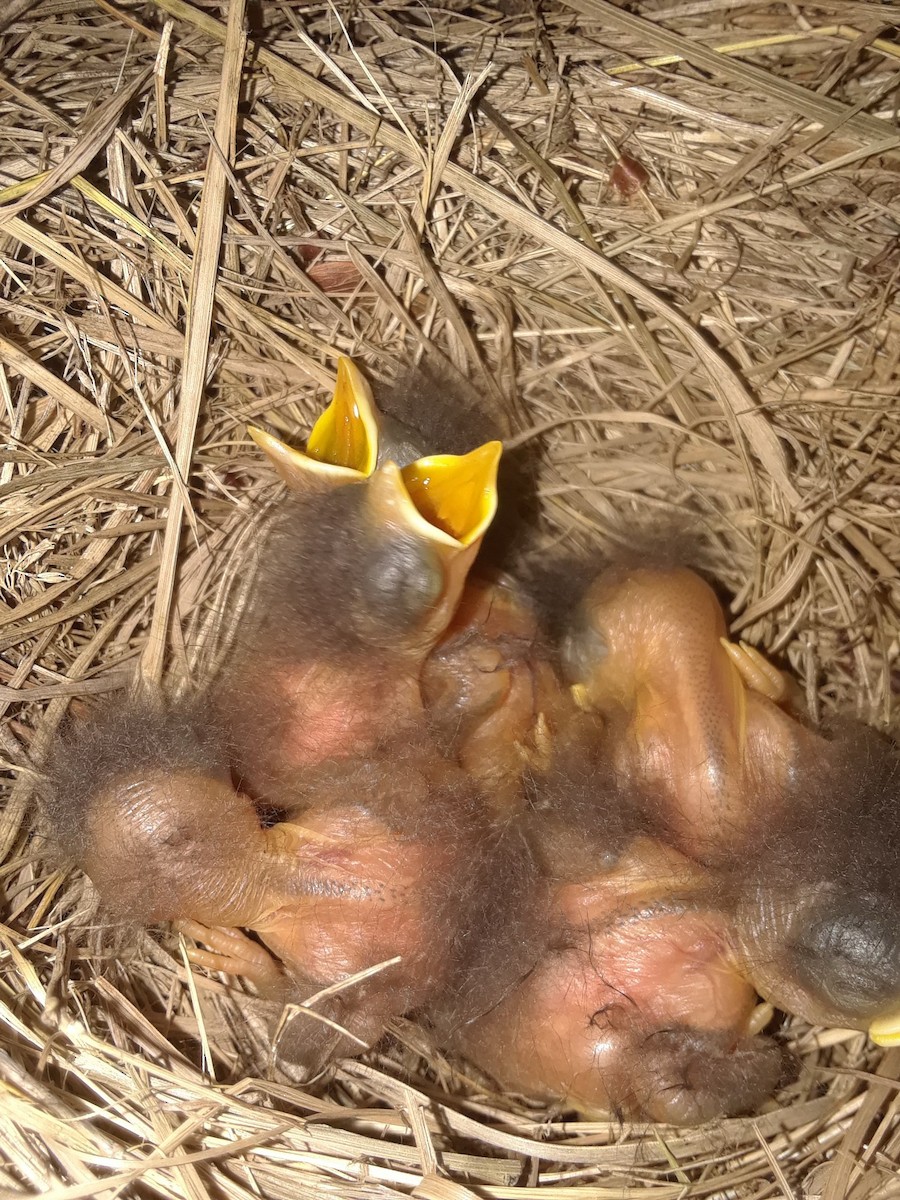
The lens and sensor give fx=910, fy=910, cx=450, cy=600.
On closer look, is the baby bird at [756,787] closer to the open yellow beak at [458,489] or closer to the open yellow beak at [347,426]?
the open yellow beak at [458,489]

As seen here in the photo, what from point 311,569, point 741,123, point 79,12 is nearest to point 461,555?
point 311,569

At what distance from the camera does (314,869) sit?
1.29 m

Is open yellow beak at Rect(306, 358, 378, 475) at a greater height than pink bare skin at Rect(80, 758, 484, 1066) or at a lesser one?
greater

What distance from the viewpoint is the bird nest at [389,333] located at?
1299 mm

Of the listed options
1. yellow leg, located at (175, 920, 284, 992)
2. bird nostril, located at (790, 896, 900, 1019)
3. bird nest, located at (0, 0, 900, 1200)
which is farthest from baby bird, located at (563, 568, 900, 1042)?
yellow leg, located at (175, 920, 284, 992)

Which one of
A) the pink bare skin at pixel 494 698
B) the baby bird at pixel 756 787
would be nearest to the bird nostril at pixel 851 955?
the baby bird at pixel 756 787

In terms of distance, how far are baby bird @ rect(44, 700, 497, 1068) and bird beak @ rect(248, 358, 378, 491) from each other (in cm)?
→ 40

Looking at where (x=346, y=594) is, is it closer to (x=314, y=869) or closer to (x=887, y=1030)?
(x=314, y=869)

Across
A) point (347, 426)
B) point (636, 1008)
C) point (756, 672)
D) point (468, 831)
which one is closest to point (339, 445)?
point (347, 426)

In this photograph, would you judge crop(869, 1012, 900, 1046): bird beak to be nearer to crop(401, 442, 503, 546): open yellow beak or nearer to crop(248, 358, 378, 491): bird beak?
crop(401, 442, 503, 546): open yellow beak

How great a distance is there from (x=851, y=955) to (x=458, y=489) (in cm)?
80

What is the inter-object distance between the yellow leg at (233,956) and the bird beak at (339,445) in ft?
2.19

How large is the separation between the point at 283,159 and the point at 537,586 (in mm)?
794

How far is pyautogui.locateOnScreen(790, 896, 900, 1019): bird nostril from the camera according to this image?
3.82 feet
